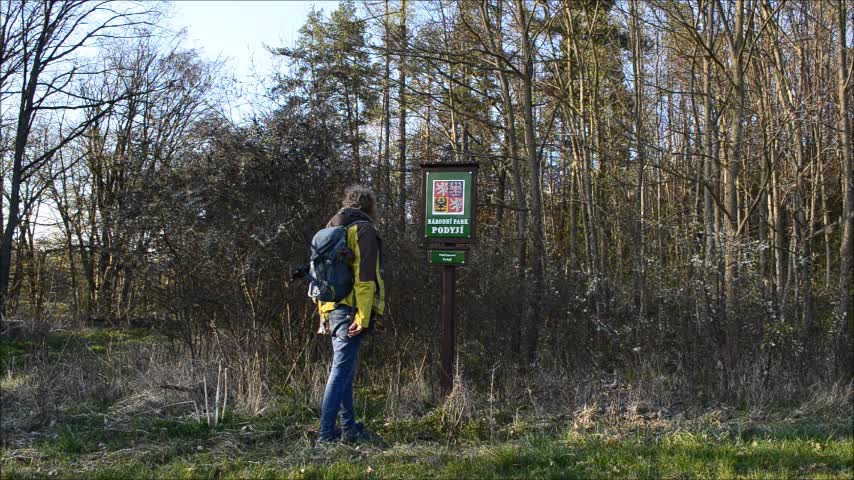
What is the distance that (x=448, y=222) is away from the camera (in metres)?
6.47

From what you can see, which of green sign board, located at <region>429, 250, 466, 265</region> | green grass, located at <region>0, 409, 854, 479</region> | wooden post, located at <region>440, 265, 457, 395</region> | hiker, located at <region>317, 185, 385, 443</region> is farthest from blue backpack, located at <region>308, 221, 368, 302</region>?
wooden post, located at <region>440, 265, 457, 395</region>

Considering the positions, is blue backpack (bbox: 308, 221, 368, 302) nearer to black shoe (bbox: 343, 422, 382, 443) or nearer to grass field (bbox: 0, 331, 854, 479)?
black shoe (bbox: 343, 422, 382, 443)

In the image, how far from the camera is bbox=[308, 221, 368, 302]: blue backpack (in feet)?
17.1

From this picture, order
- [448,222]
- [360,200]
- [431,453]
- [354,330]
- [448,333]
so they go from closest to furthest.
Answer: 1. [431,453]
2. [354,330]
3. [360,200]
4. [448,333]
5. [448,222]

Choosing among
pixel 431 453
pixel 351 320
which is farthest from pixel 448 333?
pixel 431 453

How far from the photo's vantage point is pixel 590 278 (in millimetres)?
9148

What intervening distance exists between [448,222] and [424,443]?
6.86ft

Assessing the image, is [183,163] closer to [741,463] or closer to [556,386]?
[556,386]

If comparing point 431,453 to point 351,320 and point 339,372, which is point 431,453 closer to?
point 339,372

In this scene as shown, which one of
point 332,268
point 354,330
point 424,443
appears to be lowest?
point 424,443

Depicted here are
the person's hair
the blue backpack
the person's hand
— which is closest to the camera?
the person's hand

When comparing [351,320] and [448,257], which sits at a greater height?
[448,257]

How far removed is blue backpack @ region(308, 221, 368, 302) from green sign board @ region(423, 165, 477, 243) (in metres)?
1.32

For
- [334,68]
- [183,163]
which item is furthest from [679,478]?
[334,68]
